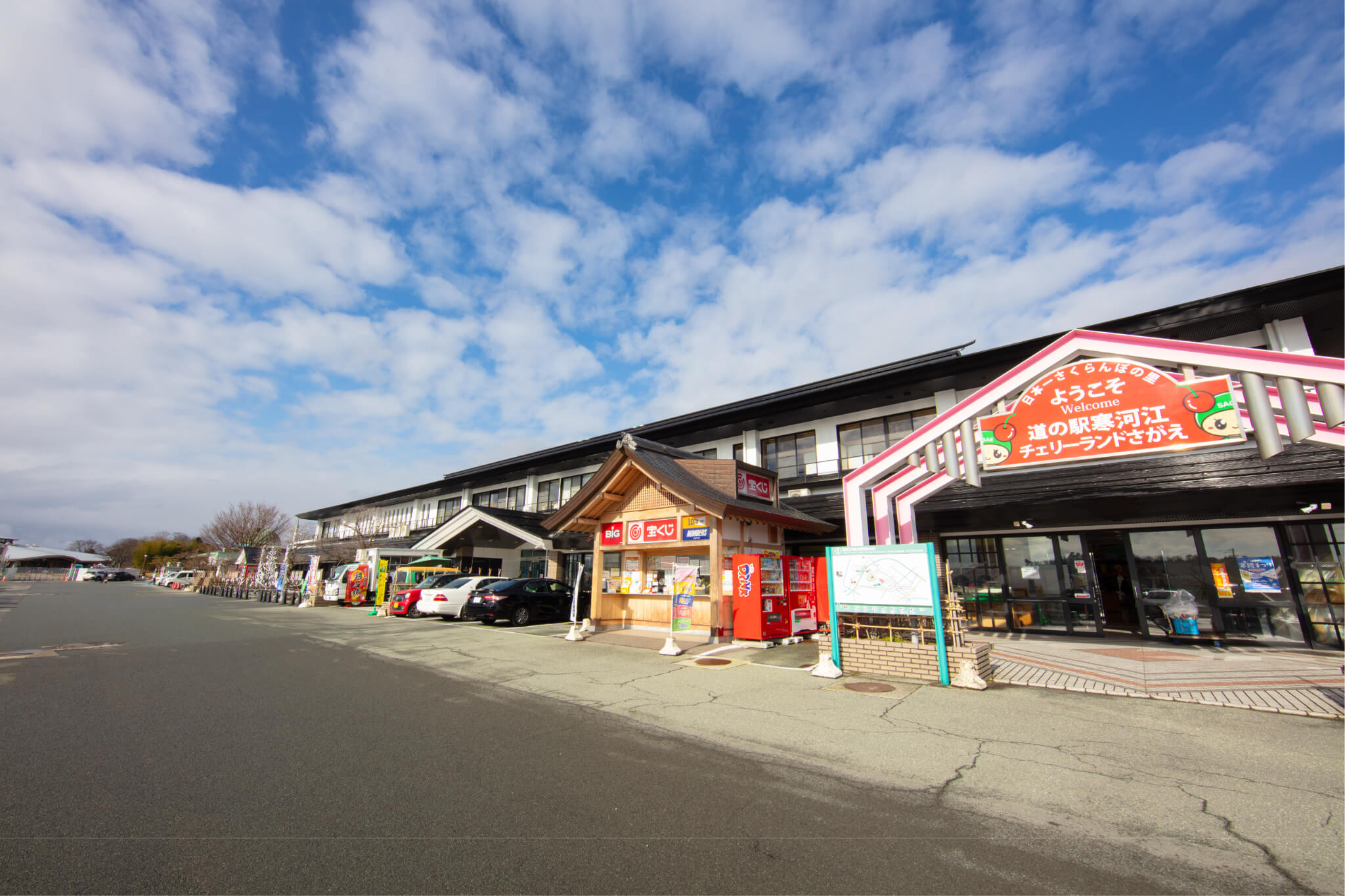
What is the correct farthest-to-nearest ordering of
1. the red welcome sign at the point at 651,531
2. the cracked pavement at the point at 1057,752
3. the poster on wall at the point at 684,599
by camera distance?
the red welcome sign at the point at 651,531
the poster on wall at the point at 684,599
the cracked pavement at the point at 1057,752

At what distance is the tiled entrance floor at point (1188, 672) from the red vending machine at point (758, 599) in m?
4.61

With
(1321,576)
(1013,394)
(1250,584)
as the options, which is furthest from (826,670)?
(1321,576)

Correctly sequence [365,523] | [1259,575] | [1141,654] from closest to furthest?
[1141,654] < [1259,575] < [365,523]

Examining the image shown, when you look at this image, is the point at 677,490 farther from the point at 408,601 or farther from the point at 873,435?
the point at 408,601

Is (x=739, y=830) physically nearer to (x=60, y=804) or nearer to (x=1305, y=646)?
(x=60, y=804)

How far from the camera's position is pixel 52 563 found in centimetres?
10512

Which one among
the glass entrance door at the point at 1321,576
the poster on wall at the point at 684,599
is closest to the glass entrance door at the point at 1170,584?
the glass entrance door at the point at 1321,576

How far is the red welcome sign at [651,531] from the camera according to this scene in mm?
15227

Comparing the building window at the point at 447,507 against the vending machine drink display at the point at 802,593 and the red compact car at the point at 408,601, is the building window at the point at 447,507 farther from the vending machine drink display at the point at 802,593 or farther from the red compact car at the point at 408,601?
the vending machine drink display at the point at 802,593

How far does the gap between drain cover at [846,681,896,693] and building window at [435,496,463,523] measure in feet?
109

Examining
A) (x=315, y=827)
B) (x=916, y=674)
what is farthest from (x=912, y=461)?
(x=315, y=827)

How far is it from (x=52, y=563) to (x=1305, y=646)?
162 m

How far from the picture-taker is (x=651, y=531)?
15773 mm

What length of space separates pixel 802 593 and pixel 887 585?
547 cm
